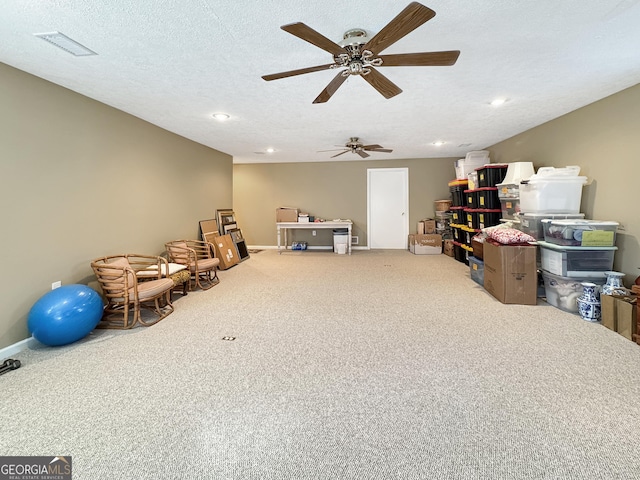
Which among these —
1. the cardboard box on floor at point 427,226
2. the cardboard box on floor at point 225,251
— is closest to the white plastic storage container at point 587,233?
the cardboard box on floor at point 427,226

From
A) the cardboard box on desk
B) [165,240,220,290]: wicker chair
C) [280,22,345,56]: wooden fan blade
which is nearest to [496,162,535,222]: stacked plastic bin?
[280,22,345,56]: wooden fan blade

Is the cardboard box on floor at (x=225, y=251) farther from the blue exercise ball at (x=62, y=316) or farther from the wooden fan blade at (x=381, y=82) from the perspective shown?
the wooden fan blade at (x=381, y=82)

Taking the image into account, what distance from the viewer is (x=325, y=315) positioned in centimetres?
324

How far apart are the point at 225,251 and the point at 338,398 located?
15.1ft

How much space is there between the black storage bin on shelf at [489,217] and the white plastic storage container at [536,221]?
1019 mm

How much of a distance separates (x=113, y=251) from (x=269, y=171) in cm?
498

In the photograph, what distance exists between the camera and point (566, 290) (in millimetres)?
3252

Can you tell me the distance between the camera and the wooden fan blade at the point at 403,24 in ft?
4.77

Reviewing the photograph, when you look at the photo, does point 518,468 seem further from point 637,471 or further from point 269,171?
point 269,171

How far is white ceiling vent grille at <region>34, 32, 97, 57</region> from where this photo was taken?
6.54ft

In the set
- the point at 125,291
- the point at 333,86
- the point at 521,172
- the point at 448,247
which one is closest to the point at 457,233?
the point at 448,247

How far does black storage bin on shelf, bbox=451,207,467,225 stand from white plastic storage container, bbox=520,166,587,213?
2.32 metres

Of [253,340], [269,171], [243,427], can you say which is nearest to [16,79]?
[253,340]

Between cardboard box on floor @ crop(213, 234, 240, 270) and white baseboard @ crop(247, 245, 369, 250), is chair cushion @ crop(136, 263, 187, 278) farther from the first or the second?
white baseboard @ crop(247, 245, 369, 250)
